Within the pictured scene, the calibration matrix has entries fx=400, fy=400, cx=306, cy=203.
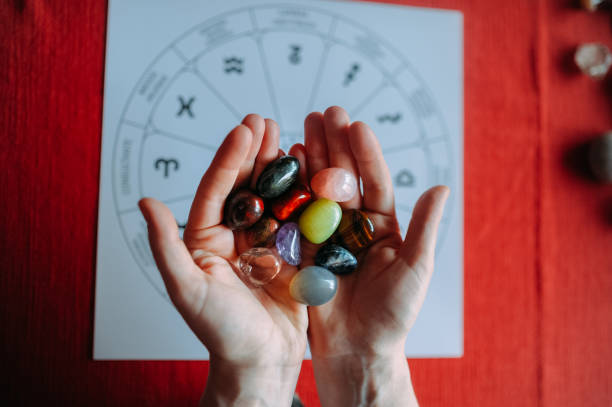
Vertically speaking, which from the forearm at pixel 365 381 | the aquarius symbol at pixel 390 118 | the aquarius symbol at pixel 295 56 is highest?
the aquarius symbol at pixel 295 56

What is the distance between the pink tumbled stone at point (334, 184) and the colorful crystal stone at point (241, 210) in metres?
0.09

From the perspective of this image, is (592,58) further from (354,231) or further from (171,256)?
(171,256)

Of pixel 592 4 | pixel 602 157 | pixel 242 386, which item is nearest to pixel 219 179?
pixel 242 386

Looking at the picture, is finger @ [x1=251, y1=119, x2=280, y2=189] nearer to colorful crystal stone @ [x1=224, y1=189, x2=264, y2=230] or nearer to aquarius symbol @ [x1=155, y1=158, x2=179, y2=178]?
colorful crystal stone @ [x1=224, y1=189, x2=264, y2=230]

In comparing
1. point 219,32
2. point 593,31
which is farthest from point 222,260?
point 593,31

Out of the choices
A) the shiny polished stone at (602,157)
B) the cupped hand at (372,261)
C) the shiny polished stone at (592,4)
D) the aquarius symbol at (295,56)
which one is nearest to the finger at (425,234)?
the cupped hand at (372,261)

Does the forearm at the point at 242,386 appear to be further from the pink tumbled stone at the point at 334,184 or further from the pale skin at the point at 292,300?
the pink tumbled stone at the point at 334,184

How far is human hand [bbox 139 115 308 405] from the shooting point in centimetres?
46

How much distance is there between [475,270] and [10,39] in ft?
3.37

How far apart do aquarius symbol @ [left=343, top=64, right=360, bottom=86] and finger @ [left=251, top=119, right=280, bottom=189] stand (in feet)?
0.99

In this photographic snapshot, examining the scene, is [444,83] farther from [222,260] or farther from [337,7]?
[222,260]

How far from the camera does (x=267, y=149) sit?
22.8 inches

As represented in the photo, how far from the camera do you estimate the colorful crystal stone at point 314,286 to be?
0.53 metres

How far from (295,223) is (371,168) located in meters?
0.14
